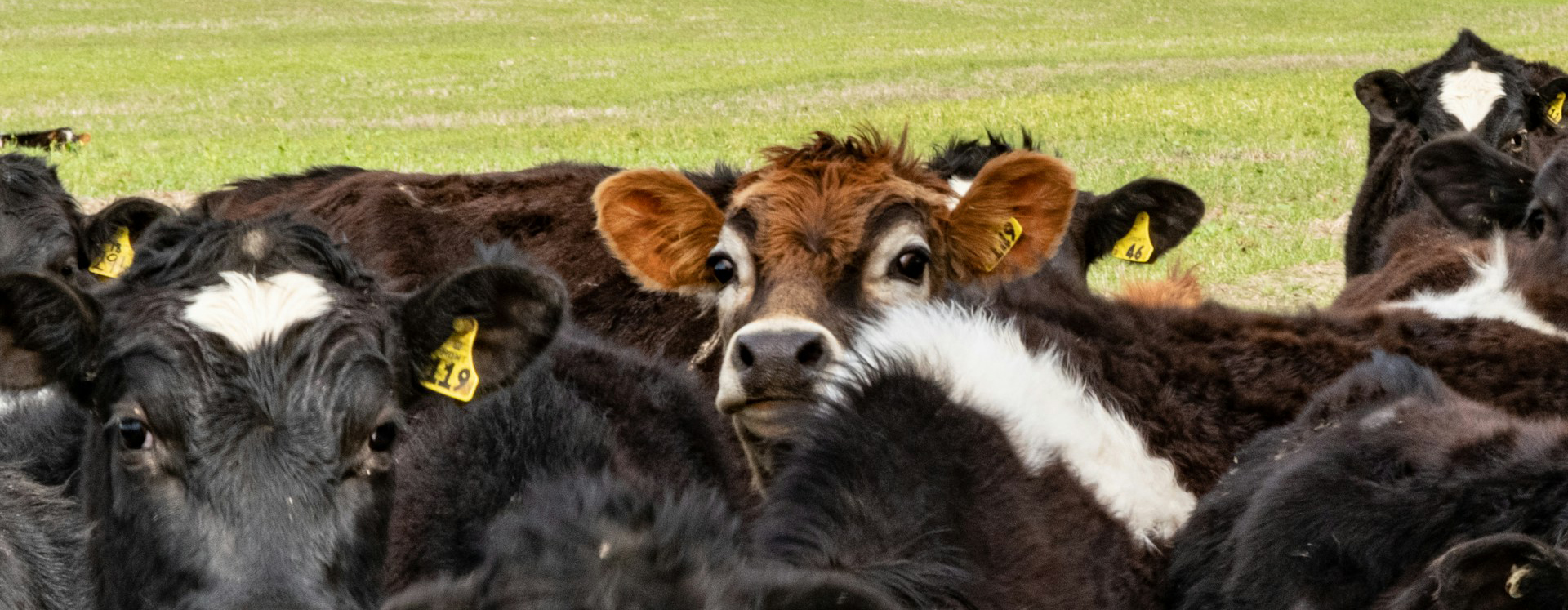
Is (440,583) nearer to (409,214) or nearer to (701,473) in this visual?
(701,473)

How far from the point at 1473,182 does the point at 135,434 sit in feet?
18.6

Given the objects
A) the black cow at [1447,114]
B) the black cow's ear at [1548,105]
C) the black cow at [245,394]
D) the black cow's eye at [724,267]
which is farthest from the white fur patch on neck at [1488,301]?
the black cow's ear at [1548,105]

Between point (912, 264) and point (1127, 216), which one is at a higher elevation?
point (912, 264)

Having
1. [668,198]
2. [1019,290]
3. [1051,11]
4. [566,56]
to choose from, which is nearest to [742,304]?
[668,198]

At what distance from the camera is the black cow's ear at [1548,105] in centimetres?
1117

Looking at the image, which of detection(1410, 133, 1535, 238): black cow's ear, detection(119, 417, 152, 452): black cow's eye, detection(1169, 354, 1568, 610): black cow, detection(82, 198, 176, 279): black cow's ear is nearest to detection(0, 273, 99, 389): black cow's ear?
detection(119, 417, 152, 452): black cow's eye

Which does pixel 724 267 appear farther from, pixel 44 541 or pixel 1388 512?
pixel 1388 512

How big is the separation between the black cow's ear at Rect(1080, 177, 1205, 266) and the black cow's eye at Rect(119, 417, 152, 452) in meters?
4.55

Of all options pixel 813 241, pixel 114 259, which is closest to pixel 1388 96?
pixel 813 241

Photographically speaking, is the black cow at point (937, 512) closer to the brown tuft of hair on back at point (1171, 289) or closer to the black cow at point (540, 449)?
the black cow at point (540, 449)

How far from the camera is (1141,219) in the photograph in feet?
23.3

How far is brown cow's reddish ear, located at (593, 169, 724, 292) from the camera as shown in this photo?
5.71m

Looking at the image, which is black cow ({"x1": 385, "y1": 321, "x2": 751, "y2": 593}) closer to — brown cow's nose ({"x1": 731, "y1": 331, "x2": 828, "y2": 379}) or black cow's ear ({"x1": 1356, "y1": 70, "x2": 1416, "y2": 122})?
brown cow's nose ({"x1": 731, "y1": 331, "x2": 828, "y2": 379})

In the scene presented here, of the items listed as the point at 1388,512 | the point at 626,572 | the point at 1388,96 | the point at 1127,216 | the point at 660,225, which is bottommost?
the point at 1388,96
